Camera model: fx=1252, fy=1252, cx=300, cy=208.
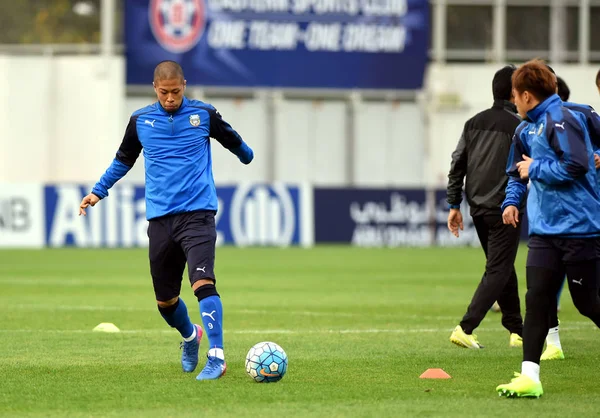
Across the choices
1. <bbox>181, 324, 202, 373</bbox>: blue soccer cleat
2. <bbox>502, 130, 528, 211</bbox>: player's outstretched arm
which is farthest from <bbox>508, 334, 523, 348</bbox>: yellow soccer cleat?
<bbox>181, 324, 202, 373</bbox>: blue soccer cleat

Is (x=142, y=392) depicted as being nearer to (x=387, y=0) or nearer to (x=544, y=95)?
(x=544, y=95)

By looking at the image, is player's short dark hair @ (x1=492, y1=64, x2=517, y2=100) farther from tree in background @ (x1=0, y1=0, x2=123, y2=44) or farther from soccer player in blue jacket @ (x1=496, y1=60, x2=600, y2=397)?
tree in background @ (x1=0, y1=0, x2=123, y2=44)

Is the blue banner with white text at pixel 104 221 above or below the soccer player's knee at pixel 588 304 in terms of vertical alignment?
below

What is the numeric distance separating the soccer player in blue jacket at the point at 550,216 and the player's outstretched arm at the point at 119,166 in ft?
9.42

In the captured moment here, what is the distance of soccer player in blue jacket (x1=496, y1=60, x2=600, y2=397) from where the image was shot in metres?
7.37

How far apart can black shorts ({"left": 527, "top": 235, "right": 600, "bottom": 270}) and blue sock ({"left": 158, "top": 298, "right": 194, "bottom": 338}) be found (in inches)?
103

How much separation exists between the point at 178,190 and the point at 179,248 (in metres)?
0.40

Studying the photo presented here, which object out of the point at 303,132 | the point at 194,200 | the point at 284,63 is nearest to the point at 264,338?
the point at 194,200

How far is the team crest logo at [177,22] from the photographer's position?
3403 cm

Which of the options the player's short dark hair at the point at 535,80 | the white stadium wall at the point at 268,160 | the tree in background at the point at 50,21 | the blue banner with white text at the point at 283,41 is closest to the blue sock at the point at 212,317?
the player's short dark hair at the point at 535,80

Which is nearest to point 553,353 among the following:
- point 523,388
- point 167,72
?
point 523,388

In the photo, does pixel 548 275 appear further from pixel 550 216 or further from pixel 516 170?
pixel 516 170

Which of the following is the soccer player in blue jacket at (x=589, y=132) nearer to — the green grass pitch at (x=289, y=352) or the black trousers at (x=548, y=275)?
the green grass pitch at (x=289, y=352)

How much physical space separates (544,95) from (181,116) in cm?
261
